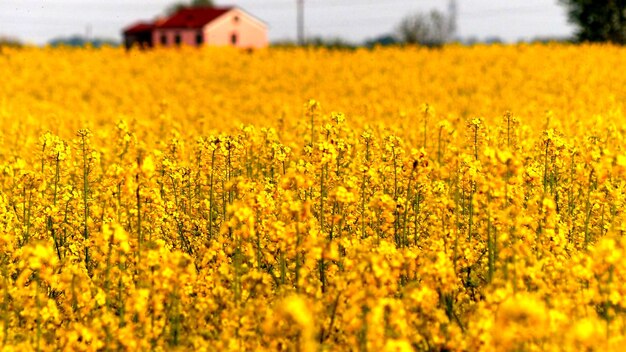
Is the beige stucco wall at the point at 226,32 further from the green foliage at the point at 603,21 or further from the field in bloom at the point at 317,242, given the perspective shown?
the field in bloom at the point at 317,242

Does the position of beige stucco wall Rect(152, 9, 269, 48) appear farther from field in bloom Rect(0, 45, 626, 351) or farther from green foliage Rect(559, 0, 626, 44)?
field in bloom Rect(0, 45, 626, 351)

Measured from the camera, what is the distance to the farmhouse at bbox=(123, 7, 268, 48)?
60125mm

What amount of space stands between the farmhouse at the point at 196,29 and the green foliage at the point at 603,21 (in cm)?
2997

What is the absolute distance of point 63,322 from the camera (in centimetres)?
540

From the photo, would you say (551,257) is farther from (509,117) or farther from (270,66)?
(270,66)

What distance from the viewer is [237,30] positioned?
62.8m

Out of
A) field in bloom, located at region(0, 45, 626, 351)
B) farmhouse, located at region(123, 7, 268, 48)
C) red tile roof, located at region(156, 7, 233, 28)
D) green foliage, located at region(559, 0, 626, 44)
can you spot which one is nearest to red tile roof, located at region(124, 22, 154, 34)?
farmhouse, located at region(123, 7, 268, 48)

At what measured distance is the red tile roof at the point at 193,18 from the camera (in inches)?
2372

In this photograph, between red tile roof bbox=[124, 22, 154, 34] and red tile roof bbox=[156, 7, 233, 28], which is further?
red tile roof bbox=[124, 22, 154, 34]

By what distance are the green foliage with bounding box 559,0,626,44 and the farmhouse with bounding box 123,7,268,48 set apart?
98.3ft

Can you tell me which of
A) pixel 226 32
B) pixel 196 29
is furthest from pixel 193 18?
pixel 226 32

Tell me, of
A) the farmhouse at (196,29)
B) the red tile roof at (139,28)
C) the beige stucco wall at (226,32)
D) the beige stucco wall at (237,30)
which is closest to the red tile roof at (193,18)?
the farmhouse at (196,29)

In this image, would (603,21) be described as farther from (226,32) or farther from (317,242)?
(317,242)

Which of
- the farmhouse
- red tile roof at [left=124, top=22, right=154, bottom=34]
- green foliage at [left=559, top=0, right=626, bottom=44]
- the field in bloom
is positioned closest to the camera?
the field in bloom
